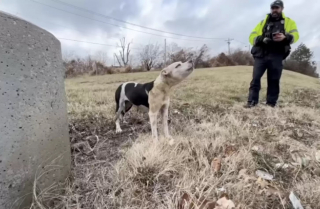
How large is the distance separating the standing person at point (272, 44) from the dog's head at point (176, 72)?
2.47 m

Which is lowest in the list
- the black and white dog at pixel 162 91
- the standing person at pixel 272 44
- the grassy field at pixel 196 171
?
the grassy field at pixel 196 171

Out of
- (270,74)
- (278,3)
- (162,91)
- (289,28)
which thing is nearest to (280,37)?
(289,28)

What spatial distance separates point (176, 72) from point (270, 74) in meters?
2.83

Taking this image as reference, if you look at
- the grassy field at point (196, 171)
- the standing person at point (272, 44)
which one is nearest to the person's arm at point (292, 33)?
the standing person at point (272, 44)

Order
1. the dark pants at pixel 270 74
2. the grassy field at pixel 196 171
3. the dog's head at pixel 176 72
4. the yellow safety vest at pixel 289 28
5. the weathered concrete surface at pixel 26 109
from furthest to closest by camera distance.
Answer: the dark pants at pixel 270 74 → the yellow safety vest at pixel 289 28 → the dog's head at pixel 176 72 → the grassy field at pixel 196 171 → the weathered concrete surface at pixel 26 109

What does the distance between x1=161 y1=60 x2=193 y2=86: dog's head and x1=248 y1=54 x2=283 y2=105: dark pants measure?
99.3 inches

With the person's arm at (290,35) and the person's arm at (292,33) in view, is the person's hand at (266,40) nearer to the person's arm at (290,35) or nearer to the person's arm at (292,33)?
the person's arm at (290,35)

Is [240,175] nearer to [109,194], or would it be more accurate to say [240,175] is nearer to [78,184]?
[109,194]

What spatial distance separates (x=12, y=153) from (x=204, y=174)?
1.23 m

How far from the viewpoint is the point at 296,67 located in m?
37.8

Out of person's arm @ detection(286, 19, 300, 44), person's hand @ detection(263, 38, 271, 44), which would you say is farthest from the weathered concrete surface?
person's arm @ detection(286, 19, 300, 44)

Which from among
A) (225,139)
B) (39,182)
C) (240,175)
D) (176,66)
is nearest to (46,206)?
(39,182)

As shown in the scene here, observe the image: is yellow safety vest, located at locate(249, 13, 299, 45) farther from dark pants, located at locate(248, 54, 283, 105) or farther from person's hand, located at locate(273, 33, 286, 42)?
dark pants, located at locate(248, 54, 283, 105)

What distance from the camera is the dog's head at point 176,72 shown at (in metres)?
2.89
